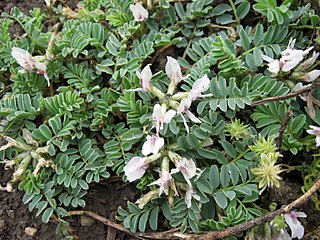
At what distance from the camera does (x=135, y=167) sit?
5.16 ft

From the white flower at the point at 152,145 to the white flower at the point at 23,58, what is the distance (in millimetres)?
559

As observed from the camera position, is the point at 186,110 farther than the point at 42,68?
No

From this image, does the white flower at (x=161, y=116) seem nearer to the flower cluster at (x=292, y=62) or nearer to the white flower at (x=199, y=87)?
the white flower at (x=199, y=87)

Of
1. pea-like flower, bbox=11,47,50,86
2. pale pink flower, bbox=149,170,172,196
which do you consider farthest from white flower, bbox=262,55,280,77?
pea-like flower, bbox=11,47,50,86

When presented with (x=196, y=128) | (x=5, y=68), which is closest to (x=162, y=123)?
(x=196, y=128)

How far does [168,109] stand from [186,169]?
20 centimetres

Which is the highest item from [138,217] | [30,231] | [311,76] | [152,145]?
[311,76]

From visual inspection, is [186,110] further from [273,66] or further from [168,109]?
[273,66]

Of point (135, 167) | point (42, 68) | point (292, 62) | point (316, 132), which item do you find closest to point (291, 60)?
point (292, 62)

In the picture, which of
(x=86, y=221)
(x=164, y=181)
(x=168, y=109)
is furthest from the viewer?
(x=86, y=221)

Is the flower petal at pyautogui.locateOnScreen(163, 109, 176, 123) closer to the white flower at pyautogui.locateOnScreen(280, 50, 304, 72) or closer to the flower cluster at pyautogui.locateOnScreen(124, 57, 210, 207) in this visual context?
the flower cluster at pyautogui.locateOnScreen(124, 57, 210, 207)

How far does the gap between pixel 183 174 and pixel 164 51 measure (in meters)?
0.55

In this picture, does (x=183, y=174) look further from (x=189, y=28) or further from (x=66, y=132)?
(x=189, y=28)

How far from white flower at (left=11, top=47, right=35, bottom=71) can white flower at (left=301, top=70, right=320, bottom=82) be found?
0.93 meters
